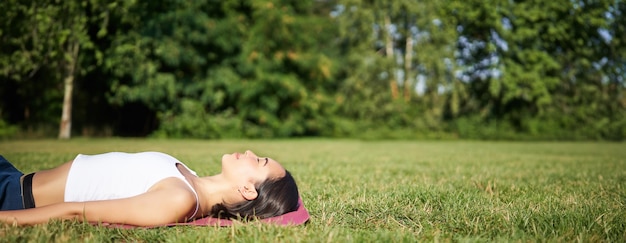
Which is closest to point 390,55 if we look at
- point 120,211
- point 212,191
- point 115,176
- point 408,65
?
point 408,65

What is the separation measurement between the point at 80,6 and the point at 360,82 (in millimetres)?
17008

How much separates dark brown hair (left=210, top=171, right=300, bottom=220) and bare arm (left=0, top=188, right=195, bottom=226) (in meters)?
0.45

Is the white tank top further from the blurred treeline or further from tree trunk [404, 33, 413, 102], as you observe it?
tree trunk [404, 33, 413, 102]

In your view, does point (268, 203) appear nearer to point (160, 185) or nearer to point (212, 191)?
point (212, 191)

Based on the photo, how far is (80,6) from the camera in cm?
1809

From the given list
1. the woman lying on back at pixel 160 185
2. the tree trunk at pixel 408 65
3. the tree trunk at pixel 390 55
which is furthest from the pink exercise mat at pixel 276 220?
the tree trunk at pixel 408 65

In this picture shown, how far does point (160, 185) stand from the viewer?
2928 millimetres

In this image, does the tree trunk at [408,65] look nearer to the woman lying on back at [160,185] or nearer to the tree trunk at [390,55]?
the tree trunk at [390,55]

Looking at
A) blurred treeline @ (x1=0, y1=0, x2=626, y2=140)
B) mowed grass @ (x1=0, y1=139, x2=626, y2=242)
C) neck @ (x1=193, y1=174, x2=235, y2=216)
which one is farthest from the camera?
blurred treeline @ (x1=0, y1=0, x2=626, y2=140)

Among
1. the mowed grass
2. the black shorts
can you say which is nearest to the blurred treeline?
the black shorts

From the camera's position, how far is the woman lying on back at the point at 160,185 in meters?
3.02

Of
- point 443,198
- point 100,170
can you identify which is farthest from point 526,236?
point 100,170

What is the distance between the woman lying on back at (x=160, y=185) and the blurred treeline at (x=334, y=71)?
1646 cm

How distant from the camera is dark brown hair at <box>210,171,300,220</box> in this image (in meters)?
3.12
